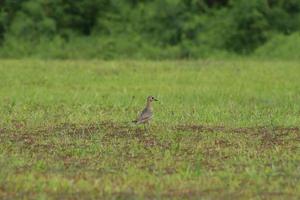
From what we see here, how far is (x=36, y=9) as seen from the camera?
28016 mm

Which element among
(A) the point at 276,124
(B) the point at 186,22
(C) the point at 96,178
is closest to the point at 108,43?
(B) the point at 186,22

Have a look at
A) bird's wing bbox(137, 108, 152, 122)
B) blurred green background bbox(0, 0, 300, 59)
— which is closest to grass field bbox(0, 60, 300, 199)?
bird's wing bbox(137, 108, 152, 122)

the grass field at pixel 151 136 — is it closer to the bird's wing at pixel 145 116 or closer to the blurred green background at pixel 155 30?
the bird's wing at pixel 145 116

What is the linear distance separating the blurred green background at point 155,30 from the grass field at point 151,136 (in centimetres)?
591

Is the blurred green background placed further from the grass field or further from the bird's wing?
the bird's wing

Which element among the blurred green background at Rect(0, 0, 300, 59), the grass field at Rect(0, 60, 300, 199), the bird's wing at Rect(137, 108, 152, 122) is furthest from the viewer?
the blurred green background at Rect(0, 0, 300, 59)

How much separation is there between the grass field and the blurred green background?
5.91 m

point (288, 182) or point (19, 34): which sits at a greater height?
point (288, 182)

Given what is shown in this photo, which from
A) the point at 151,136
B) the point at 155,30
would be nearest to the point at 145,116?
the point at 151,136

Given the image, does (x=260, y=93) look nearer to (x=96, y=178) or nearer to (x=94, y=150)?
(x=94, y=150)

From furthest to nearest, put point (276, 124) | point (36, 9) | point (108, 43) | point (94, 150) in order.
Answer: point (36, 9) < point (108, 43) < point (276, 124) < point (94, 150)

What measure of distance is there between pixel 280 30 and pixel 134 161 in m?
18.1

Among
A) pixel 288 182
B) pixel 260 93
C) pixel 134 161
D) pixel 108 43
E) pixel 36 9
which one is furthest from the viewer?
pixel 36 9

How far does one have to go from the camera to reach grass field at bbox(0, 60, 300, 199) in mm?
8344
